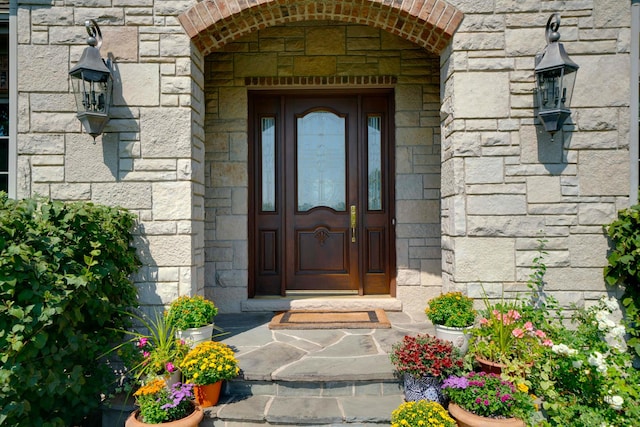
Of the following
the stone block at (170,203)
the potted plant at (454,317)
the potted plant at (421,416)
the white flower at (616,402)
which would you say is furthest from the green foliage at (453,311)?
the stone block at (170,203)

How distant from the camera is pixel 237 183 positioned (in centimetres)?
423

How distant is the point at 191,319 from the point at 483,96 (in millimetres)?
2723

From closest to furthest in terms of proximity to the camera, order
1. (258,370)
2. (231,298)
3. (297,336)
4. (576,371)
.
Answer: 1. (576,371)
2. (258,370)
3. (297,336)
4. (231,298)

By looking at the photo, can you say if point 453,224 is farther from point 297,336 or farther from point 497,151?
point 297,336

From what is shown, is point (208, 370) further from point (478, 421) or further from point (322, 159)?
point (322, 159)

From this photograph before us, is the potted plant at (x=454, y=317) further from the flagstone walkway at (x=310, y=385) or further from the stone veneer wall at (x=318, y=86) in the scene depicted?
the stone veneer wall at (x=318, y=86)

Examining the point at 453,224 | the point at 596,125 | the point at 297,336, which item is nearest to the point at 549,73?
the point at 596,125

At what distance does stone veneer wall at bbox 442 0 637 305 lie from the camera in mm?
3037

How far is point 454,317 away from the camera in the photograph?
2.80m

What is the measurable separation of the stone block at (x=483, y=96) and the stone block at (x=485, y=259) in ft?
3.17

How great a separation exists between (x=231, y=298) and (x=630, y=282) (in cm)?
347

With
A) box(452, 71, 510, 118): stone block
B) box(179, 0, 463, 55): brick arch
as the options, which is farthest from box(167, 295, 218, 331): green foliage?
box(452, 71, 510, 118): stone block

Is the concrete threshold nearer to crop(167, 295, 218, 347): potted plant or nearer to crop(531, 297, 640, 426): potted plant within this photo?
crop(167, 295, 218, 347): potted plant

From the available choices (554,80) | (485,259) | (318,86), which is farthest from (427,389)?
(318,86)
